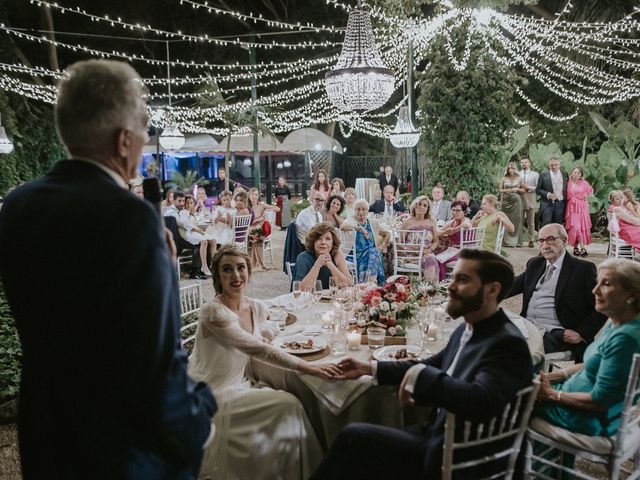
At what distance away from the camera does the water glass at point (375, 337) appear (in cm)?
273

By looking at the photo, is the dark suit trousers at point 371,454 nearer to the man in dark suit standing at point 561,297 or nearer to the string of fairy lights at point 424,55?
the man in dark suit standing at point 561,297

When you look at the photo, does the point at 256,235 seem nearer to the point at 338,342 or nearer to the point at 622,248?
the point at 622,248

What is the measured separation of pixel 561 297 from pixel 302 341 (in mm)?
1781

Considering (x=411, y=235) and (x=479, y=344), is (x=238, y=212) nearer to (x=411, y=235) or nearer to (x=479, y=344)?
(x=411, y=235)

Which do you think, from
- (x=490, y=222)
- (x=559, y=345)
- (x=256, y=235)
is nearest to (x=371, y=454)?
(x=559, y=345)

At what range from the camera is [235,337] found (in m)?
2.45

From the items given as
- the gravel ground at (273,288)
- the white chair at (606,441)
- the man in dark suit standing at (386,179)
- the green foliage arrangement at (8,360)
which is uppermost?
the man in dark suit standing at (386,179)

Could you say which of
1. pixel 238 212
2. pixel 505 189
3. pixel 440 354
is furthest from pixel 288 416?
pixel 505 189

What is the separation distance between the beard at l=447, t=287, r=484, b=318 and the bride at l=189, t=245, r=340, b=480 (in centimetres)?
63

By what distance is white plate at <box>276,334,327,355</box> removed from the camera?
2539 mm

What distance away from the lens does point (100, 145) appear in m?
1.16

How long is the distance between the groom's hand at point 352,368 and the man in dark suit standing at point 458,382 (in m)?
0.08

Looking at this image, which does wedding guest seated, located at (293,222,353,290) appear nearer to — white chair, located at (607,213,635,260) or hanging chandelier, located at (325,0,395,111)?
hanging chandelier, located at (325,0,395,111)

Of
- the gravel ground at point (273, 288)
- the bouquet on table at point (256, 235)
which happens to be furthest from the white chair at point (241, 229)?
the gravel ground at point (273, 288)
